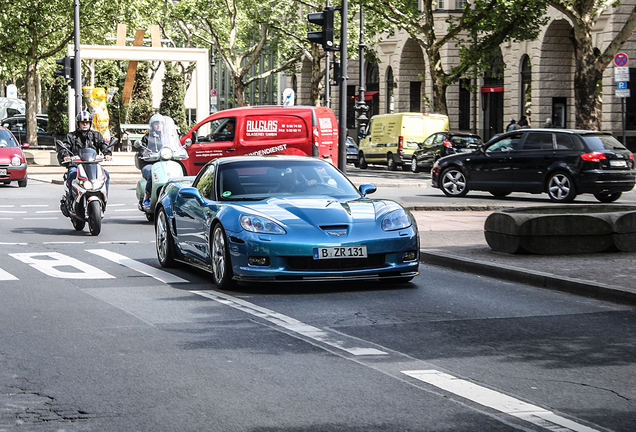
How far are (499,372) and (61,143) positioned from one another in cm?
1056

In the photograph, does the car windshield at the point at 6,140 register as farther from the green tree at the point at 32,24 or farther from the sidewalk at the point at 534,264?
the green tree at the point at 32,24

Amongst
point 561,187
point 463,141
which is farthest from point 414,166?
point 561,187

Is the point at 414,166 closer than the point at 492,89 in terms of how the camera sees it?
Yes

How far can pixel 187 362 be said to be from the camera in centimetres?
635

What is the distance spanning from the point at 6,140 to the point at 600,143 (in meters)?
15.0

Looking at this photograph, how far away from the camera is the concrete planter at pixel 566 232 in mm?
11555

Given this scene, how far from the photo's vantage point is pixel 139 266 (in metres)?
11.5

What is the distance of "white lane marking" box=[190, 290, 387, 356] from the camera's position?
6766 millimetres

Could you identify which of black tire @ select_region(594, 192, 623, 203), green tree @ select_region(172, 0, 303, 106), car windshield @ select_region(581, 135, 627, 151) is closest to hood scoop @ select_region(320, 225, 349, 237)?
car windshield @ select_region(581, 135, 627, 151)

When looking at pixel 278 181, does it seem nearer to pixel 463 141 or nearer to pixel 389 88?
pixel 463 141

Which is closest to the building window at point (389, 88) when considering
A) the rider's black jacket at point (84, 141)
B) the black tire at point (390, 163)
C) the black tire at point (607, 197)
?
the black tire at point (390, 163)

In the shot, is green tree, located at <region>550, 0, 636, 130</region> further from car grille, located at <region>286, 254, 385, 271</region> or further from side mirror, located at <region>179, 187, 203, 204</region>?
car grille, located at <region>286, 254, 385, 271</region>

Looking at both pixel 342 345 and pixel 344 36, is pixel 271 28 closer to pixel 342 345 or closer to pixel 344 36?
pixel 344 36

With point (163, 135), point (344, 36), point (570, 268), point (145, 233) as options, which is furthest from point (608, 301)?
point (344, 36)
